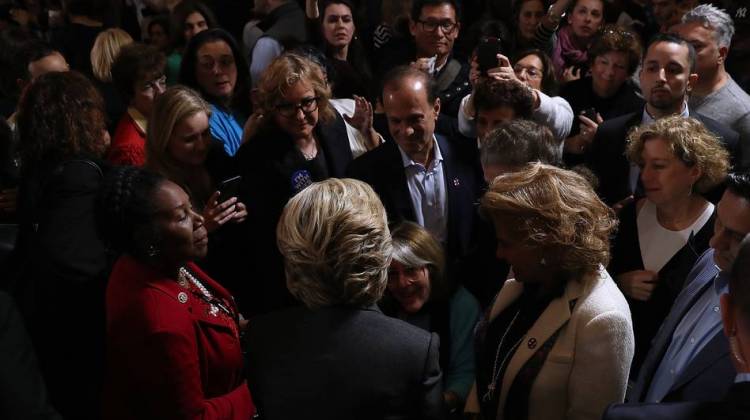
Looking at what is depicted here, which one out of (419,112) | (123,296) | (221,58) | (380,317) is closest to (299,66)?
(419,112)

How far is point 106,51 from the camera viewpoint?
15.5 feet

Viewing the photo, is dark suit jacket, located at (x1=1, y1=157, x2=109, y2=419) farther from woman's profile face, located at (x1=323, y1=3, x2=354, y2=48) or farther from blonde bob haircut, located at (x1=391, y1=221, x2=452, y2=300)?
woman's profile face, located at (x1=323, y1=3, x2=354, y2=48)

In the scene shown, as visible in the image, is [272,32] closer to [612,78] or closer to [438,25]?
[438,25]

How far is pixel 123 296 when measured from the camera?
2.00 meters

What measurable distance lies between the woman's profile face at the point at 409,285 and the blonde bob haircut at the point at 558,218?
0.58m

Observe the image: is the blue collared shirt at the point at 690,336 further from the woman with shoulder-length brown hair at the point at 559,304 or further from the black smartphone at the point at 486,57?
the black smartphone at the point at 486,57

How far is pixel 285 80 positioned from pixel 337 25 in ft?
5.45

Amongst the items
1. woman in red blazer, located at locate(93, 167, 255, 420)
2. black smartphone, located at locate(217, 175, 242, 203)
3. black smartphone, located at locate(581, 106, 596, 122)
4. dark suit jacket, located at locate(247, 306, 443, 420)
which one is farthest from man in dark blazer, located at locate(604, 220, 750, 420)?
black smartphone, located at locate(581, 106, 596, 122)

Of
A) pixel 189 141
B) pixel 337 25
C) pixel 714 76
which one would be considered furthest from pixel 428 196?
pixel 337 25

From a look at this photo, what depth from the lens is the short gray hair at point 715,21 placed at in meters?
3.91

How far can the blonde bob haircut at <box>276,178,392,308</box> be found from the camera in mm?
1766

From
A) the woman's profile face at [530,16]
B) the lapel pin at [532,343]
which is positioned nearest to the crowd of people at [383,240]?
the lapel pin at [532,343]

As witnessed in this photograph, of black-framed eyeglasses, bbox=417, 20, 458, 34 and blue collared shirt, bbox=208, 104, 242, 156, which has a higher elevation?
black-framed eyeglasses, bbox=417, 20, 458, 34

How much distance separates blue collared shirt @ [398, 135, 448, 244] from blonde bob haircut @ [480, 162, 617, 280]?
1089mm
